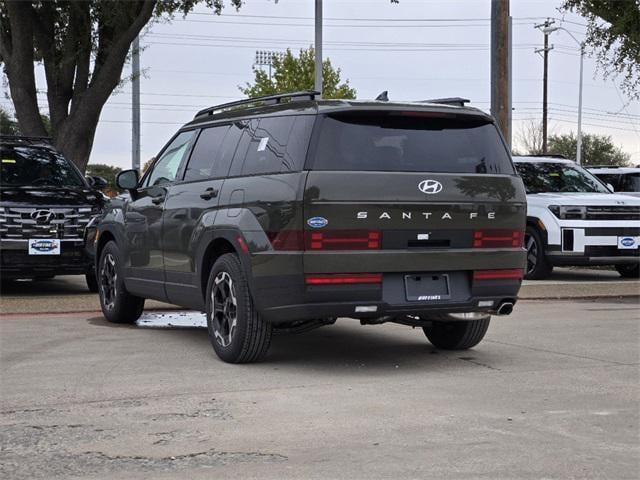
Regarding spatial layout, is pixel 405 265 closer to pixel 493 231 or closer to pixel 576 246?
pixel 493 231

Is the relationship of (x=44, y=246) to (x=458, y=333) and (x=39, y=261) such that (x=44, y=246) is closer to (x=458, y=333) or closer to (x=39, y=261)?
(x=39, y=261)

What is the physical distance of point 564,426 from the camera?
5688 mm

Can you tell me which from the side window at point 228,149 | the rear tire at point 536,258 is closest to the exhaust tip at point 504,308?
the side window at point 228,149

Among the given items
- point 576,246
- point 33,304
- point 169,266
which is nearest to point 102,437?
point 169,266

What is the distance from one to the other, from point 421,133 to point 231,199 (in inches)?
60.6

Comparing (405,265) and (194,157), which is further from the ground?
(194,157)

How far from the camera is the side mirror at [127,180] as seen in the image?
960 cm

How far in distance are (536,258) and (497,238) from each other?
857 centimetres

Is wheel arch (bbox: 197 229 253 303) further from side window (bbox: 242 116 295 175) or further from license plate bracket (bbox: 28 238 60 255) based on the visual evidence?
license plate bracket (bbox: 28 238 60 255)

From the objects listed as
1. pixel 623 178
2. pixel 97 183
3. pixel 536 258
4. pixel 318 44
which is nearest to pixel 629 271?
pixel 536 258

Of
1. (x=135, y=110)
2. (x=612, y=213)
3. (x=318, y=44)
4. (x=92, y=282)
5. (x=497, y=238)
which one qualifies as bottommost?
(x=92, y=282)

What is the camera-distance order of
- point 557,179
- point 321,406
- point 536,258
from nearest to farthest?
point 321,406 < point 536,258 < point 557,179

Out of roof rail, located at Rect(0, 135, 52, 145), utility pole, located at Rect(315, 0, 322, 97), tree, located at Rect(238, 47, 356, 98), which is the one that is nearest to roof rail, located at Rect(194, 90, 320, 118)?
roof rail, located at Rect(0, 135, 52, 145)

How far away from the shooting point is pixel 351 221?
7.10 metres
